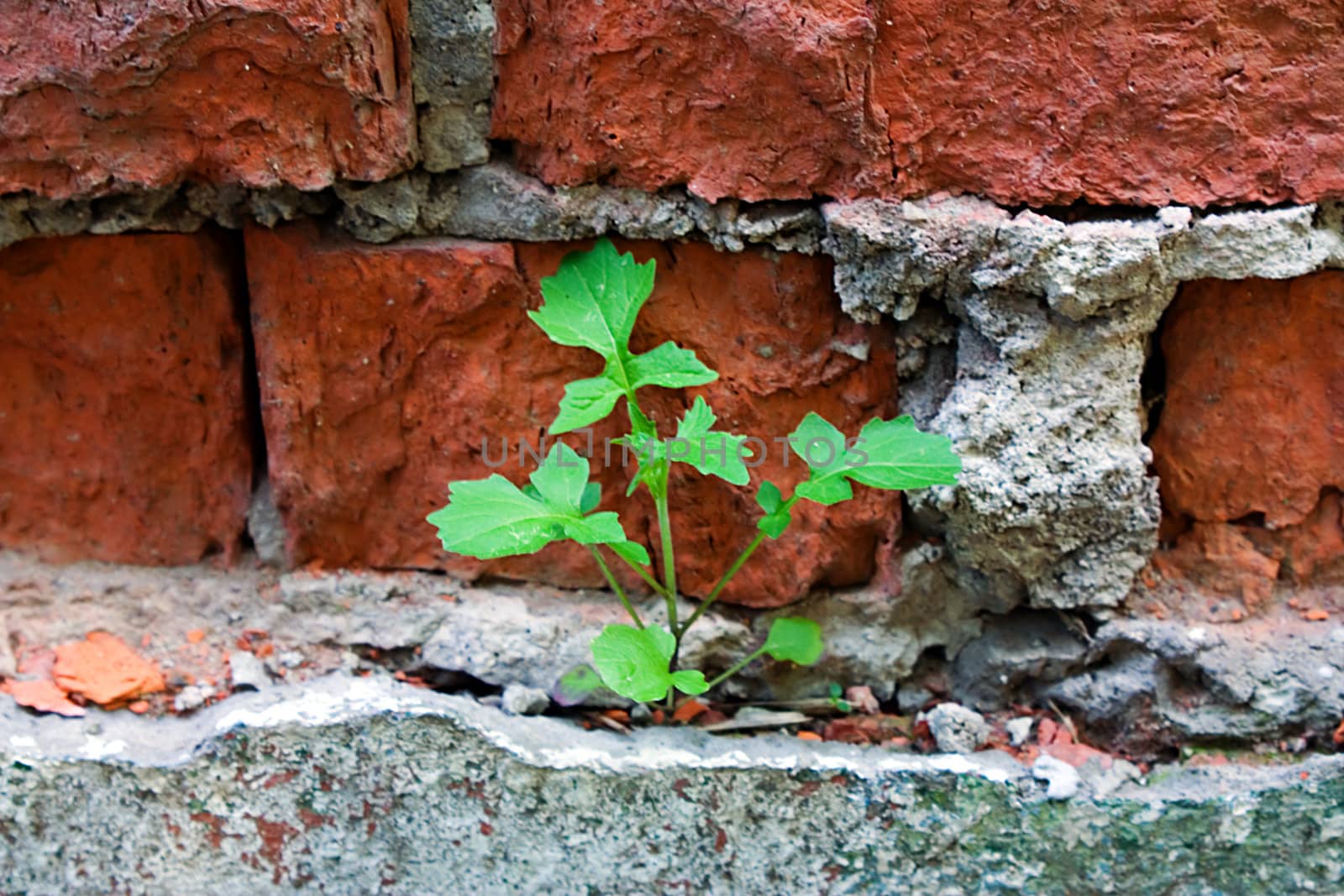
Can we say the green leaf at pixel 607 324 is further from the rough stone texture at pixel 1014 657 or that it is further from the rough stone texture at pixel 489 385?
the rough stone texture at pixel 1014 657

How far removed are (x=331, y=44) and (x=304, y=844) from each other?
3.04 ft

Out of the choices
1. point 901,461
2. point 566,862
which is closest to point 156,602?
point 566,862

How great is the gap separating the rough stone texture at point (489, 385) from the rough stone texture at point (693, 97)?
0.11 meters

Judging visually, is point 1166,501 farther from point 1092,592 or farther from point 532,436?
point 532,436

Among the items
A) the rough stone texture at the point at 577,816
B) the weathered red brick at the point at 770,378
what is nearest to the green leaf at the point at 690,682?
the rough stone texture at the point at 577,816

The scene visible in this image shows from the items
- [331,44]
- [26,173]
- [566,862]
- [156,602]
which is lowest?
[566,862]

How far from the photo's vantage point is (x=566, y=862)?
1427 millimetres

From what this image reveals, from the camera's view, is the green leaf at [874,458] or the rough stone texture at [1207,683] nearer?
the green leaf at [874,458]

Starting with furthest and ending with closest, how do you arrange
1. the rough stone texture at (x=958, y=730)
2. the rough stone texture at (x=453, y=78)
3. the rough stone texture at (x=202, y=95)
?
the rough stone texture at (x=958, y=730) < the rough stone texture at (x=453, y=78) < the rough stone texture at (x=202, y=95)

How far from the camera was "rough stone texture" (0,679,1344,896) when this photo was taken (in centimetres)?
139

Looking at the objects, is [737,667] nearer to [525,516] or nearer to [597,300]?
[525,516]

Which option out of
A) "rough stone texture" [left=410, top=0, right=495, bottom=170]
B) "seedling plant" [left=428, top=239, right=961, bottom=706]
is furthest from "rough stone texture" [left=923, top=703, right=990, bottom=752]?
"rough stone texture" [left=410, top=0, right=495, bottom=170]

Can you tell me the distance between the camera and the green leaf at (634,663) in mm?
1336

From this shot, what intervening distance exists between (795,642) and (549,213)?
616 millimetres
